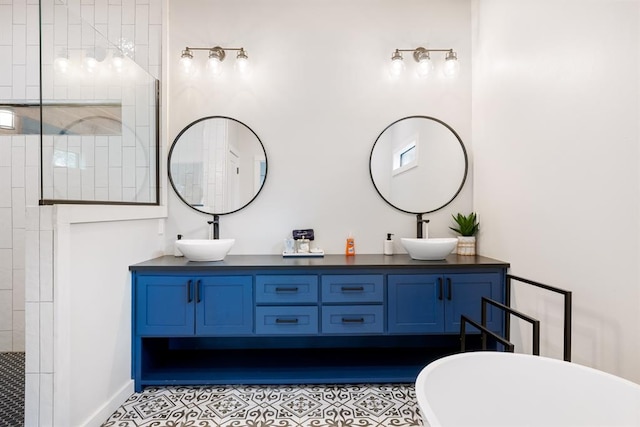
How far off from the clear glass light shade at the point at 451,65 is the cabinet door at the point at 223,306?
7.82ft

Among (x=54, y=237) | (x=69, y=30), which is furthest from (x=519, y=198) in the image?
(x=69, y=30)

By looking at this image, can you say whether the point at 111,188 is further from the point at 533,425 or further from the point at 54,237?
the point at 533,425

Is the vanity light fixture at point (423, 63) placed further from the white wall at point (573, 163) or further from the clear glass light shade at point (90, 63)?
the clear glass light shade at point (90, 63)

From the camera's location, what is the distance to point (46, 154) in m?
1.54

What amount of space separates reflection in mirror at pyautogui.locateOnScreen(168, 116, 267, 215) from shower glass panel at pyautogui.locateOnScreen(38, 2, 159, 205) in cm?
23

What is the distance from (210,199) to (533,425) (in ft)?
7.96

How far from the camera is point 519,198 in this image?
1.98 metres

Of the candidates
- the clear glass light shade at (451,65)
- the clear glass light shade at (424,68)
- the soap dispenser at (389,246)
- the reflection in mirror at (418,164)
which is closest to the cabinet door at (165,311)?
the soap dispenser at (389,246)

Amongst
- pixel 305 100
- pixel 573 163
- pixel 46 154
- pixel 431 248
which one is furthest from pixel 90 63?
pixel 573 163

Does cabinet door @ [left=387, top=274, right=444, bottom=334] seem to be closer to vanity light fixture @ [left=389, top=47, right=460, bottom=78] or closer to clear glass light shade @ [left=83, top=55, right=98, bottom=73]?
vanity light fixture @ [left=389, top=47, right=460, bottom=78]

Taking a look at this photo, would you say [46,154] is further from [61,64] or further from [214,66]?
[214,66]

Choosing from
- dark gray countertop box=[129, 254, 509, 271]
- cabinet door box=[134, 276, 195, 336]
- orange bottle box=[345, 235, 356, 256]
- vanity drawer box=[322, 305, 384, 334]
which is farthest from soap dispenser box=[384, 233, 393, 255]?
cabinet door box=[134, 276, 195, 336]

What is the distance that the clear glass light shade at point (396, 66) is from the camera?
247cm

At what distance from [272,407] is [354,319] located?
736 mm
